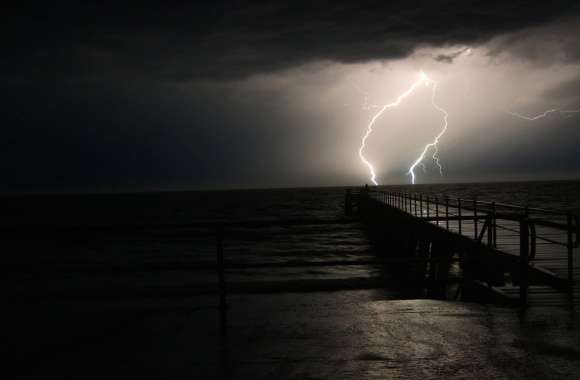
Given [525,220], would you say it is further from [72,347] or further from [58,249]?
[58,249]

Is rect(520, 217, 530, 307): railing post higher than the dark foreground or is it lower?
higher

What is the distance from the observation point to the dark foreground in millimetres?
3262

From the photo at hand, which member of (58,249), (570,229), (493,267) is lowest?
(58,249)

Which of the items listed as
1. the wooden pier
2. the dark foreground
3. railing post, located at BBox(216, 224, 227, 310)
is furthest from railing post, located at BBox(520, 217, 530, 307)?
railing post, located at BBox(216, 224, 227, 310)

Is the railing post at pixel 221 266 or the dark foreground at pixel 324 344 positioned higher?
the railing post at pixel 221 266

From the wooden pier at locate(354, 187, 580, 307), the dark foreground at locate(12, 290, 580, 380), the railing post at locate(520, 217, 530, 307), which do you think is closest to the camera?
the dark foreground at locate(12, 290, 580, 380)

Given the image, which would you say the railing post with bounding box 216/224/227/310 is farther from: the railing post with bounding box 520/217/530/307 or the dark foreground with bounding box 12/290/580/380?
the railing post with bounding box 520/217/530/307

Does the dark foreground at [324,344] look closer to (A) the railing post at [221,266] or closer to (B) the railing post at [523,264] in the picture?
(A) the railing post at [221,266]

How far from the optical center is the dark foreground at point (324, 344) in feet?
10.7

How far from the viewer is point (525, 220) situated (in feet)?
17.0

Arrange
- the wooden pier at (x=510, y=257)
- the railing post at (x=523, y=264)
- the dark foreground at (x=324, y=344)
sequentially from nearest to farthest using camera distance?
the dark foreground at (x=324, y=344) < the railing post at (x=523, y=264) < the wooden pier at (x=510, y=257)

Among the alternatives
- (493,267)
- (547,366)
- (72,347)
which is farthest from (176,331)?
(493,267)

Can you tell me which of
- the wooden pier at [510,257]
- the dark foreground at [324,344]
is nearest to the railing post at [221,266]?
the dark foreground at [324,344]

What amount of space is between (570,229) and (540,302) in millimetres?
1282
